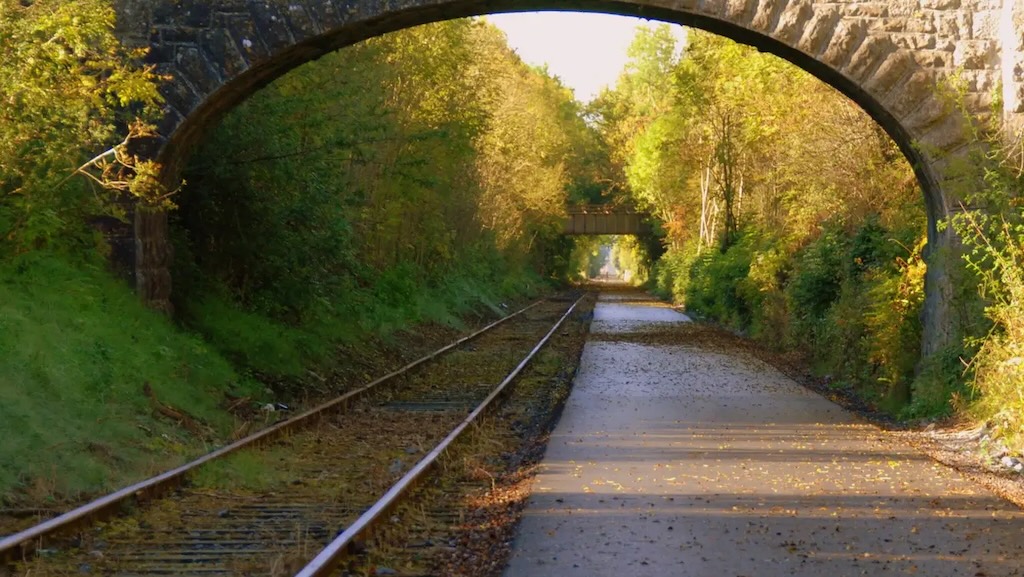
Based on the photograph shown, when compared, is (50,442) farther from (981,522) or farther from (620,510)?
(981,522)

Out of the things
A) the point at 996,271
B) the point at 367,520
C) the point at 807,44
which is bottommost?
the point at 367,520

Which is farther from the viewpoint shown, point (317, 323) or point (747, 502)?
point (317, 323)

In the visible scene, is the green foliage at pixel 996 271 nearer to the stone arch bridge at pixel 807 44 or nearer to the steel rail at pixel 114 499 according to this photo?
the stone arch bridge at pixel 807 44

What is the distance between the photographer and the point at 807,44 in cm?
1517

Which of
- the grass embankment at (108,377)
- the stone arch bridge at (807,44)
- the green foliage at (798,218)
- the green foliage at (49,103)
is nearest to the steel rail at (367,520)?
the grass embankment at (108,377)

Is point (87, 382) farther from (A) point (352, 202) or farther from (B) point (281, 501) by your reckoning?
(A) point (352, 202)

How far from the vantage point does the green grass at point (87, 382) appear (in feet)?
33.7

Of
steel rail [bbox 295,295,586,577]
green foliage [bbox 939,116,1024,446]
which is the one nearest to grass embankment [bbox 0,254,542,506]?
steel rail [bbox 295,295,586,577]

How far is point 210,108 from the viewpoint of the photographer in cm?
1567

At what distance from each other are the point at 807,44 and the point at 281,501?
8561mm

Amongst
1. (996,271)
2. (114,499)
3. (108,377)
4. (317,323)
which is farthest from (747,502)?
(317,323)

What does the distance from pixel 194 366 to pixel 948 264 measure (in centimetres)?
876

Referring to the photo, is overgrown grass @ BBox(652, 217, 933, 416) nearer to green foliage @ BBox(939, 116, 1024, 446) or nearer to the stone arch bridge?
the stone arch bridge

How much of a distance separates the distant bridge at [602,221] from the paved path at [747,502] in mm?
65724
